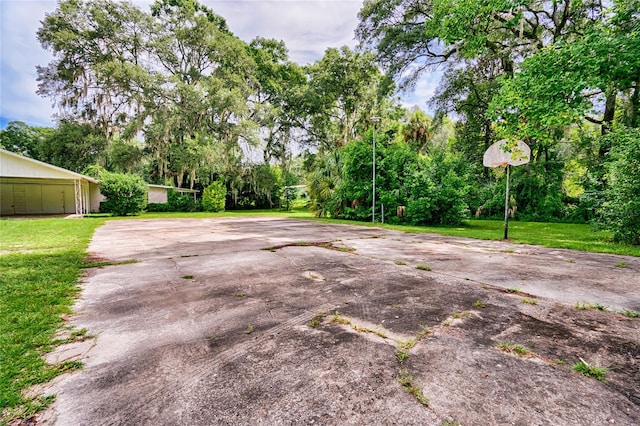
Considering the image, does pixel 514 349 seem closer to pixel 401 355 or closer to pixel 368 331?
pixel 401 355

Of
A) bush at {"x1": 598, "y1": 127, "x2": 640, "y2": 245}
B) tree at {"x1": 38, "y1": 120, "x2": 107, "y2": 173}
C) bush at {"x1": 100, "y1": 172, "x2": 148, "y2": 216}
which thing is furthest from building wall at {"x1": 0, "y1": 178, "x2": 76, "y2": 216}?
bush at {"x1": 598, "y1": 127, "x2": 640, "y2": 245}

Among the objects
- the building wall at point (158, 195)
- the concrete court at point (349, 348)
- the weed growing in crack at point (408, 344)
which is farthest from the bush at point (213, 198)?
the weed growing in crack at point (408, 344)

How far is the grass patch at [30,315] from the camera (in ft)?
4.82

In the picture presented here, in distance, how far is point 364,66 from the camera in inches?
888

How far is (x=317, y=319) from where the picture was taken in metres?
2.30

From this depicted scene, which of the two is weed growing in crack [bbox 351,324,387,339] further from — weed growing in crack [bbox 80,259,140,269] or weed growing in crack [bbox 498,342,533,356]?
weed growing in crack [bbox 80,259,140,269]

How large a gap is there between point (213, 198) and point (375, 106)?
1441 cm

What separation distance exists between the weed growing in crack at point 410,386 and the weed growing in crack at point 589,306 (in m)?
1.97

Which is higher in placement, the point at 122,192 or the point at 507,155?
the point at 507,155

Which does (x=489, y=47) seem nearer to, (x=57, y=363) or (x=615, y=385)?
(x=615, y=385)

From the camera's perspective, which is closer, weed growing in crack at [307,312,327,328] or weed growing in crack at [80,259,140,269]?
weed growing in crack at [307,312,327,328]

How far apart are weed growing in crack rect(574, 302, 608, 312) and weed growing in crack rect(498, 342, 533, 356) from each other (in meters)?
1.13

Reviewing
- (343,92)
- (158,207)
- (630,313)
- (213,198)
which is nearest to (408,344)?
(630,313)

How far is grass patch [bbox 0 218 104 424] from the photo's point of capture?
1470mm
